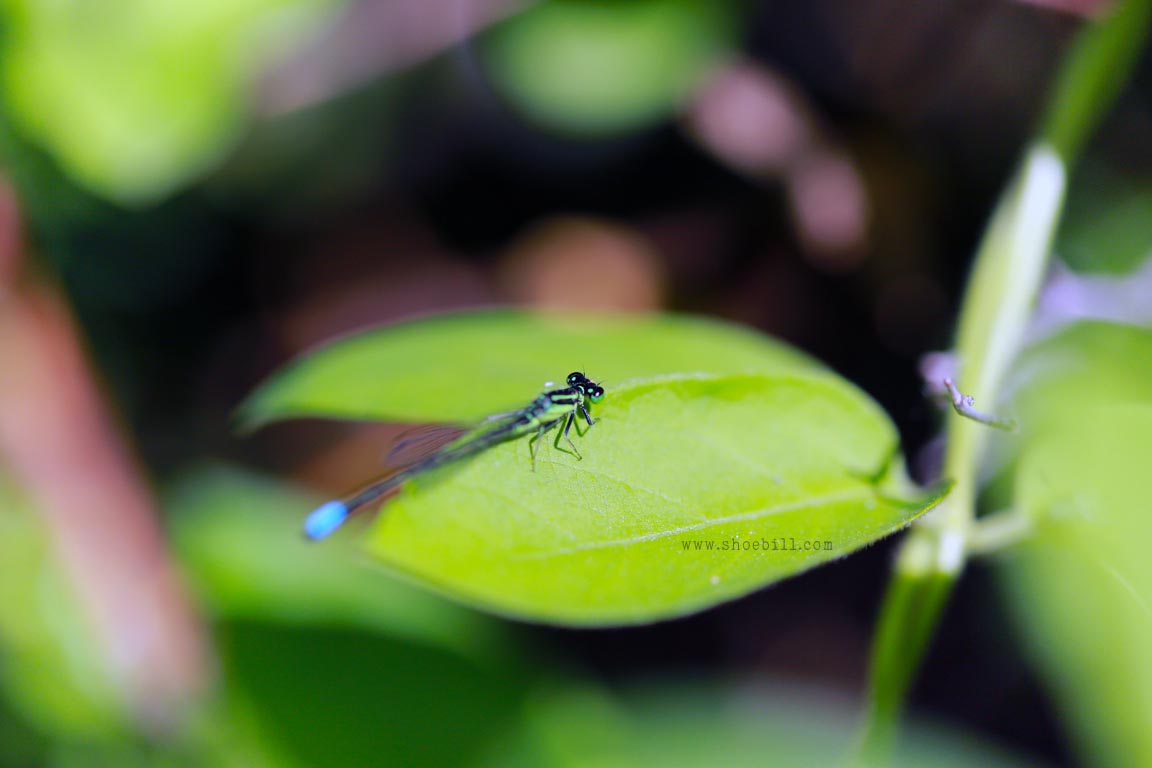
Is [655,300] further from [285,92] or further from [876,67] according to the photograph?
[285,92]

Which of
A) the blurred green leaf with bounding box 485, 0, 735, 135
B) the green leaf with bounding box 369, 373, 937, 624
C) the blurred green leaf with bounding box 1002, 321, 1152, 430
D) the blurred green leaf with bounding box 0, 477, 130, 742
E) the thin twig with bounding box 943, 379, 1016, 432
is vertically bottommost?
the green leaf with bounding box 369, 373, 937, 624

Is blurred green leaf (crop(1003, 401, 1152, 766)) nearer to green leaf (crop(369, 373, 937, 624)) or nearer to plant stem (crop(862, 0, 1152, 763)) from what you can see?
plant stem (crop(862, 0, 1152, 763))

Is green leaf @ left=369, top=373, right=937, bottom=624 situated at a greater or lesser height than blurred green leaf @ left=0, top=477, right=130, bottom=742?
lesser

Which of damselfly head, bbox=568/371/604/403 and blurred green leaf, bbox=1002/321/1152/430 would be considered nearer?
damselfly head, bbox=568/371/604/403

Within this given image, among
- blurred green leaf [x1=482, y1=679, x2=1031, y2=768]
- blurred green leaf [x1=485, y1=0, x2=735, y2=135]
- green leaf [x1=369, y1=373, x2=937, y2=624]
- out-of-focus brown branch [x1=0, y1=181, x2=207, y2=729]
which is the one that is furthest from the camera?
blurred green leaf [x1=485, y1=0, x2=735, y2=135]

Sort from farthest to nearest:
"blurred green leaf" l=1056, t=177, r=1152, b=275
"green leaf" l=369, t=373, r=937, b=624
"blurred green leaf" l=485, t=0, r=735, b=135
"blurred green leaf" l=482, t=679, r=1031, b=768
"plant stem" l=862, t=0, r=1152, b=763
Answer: "blurred green leaf" l=485, t=0, r=735, b=135 → "blurred green leaf" l=482, t=679, r=1031, b=768 → "blurred green leaf" l=1056, t=177, r=1152, b=275 → "plant stem" l=862, t=0, r=1152, b=763 → "green leaf" l=369, t=373, r=937, b=624

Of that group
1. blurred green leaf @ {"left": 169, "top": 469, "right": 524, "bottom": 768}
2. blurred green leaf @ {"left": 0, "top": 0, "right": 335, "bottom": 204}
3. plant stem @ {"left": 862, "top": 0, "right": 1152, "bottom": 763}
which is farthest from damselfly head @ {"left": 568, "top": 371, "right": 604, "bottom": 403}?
blurred green leaf @ {"left": 0, "top": 0, "right": 335, "bottom": 204}

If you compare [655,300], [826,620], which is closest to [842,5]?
[655,300]
